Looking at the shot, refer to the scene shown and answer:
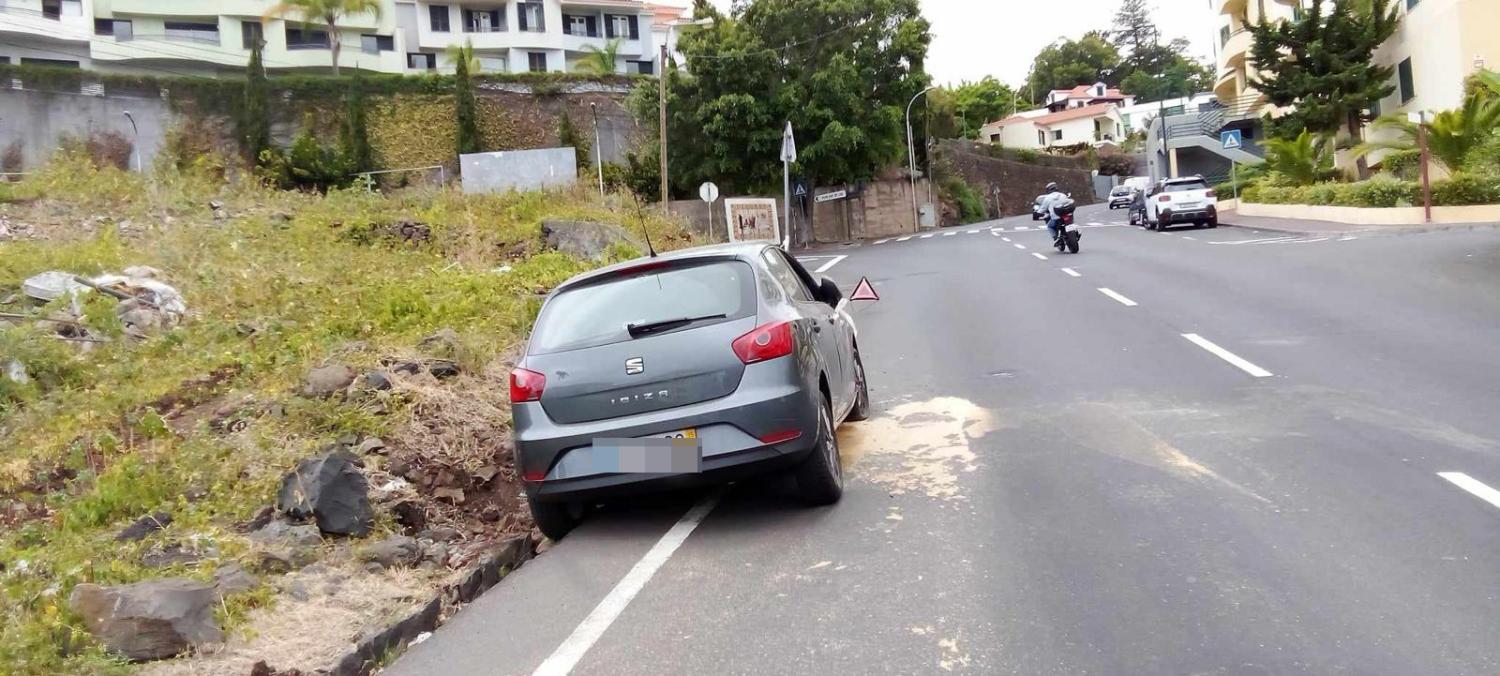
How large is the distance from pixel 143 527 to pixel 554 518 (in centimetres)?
223

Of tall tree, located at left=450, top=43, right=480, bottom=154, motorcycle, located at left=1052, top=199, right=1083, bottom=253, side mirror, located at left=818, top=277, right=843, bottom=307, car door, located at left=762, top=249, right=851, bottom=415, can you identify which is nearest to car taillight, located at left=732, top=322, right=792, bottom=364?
car door, located at left=762, top=249, right=851, bottom=415

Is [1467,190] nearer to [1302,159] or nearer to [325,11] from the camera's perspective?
[1302,159]

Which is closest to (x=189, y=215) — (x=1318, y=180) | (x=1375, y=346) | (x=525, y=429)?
(x=525, y=429)

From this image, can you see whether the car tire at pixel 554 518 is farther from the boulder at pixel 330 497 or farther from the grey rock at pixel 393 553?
the boulder at pixel 330 497

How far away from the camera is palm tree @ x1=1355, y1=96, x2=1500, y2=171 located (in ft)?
85.2

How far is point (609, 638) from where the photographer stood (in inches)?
190

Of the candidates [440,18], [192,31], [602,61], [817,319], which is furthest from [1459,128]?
[192,31]

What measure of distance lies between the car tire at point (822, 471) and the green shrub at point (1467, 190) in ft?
77.3

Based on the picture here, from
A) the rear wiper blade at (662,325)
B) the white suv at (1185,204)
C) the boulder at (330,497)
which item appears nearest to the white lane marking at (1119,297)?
the rear wiper blade at (662,325)

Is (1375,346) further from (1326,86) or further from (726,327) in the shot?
(1326,86)

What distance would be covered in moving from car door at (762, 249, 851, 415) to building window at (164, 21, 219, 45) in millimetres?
51487

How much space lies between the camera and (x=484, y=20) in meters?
58.8

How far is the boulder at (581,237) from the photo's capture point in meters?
21.7

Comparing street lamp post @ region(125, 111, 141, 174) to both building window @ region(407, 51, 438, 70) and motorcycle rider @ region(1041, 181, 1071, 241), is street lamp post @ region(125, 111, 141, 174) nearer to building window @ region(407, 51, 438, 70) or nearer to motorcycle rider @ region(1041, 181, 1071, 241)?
building window @ region(407, 51, 438, 70)
